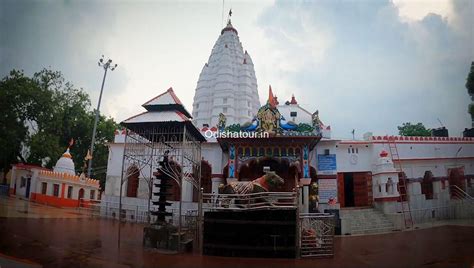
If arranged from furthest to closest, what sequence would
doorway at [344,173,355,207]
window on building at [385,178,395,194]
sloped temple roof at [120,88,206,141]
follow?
doorway at [344,173,355,207] < window on building at [385,178,395,194] < sloped temple roof at [120,88,206,141]

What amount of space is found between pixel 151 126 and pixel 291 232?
677 cm

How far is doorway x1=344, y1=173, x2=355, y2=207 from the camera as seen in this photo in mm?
19984

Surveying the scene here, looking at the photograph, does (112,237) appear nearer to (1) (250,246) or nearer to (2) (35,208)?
(1) (250,246)

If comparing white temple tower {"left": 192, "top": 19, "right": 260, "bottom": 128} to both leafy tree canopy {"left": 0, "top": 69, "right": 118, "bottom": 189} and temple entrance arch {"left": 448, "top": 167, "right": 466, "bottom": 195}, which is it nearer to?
leafy tree canopy {"left": 0, "top": 69, "right": 118, "bottom": 189}

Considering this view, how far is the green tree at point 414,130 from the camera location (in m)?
33.8

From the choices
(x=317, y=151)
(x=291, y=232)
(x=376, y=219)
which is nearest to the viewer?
(x=291, y=232)

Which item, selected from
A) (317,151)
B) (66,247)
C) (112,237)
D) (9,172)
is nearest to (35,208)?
(9,172)

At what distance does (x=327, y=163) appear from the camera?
65.4 ft

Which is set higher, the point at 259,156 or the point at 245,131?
the point at 245,131

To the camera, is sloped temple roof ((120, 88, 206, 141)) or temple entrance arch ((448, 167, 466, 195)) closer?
sloped temple roof ((120, 88, 206, 141))

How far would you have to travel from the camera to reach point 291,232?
9406mm

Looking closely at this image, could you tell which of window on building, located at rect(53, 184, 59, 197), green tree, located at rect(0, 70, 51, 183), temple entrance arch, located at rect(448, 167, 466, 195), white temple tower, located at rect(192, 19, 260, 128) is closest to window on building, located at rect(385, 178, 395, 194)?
temple entrance arch, located at rect(448, 167, 466, 195)

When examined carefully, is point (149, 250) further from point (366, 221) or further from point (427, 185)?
point (427, 185)

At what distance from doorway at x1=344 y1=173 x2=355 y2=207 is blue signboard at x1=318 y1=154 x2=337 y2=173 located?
1.25 m
